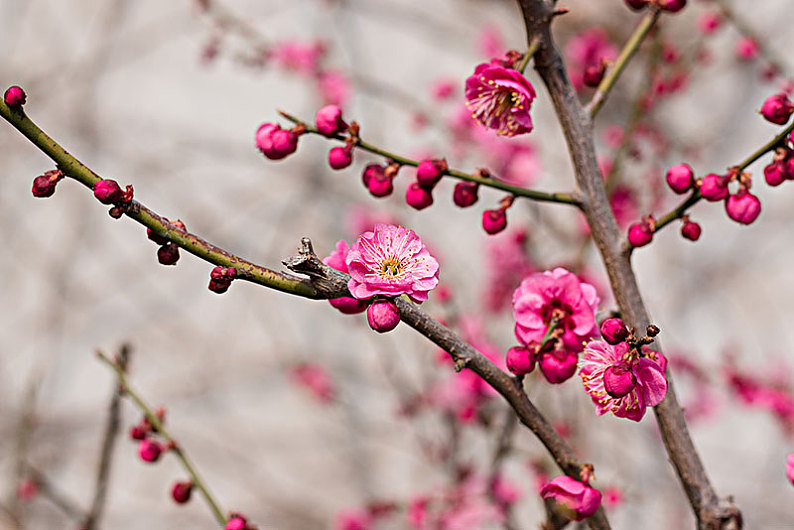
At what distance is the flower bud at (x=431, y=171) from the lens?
637 millimetres

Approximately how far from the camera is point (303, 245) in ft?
1.56

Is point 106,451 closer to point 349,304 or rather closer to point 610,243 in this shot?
point 349,304

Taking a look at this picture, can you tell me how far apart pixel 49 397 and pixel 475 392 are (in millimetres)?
1502

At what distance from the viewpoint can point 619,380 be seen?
49cm

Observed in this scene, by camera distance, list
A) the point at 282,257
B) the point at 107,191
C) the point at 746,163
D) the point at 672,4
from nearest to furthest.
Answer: the point at 107,191
the point at 746,163
the point at 672,4
the point at 282,257

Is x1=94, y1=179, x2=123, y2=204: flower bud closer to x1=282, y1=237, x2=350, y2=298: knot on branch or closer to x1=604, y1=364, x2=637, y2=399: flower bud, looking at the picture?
x1=282, y1=237, x2=350, y2=298: knot on branch

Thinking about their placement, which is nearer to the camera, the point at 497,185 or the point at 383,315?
the point at 383,315

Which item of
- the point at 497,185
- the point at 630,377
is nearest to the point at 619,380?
the point at 630,377

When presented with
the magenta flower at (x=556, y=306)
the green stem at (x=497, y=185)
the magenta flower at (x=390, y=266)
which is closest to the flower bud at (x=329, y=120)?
the green stem at (x=497, y=185)

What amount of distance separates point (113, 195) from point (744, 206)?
514 millimetres

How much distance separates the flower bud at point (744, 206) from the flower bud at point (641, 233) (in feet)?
0.27

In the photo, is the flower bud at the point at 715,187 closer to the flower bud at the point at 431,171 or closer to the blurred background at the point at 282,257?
the flower bud at the point at 431,171

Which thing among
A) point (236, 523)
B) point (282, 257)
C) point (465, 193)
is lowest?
point (236, 523)

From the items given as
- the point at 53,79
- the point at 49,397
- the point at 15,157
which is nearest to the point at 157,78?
the point at 53,79
